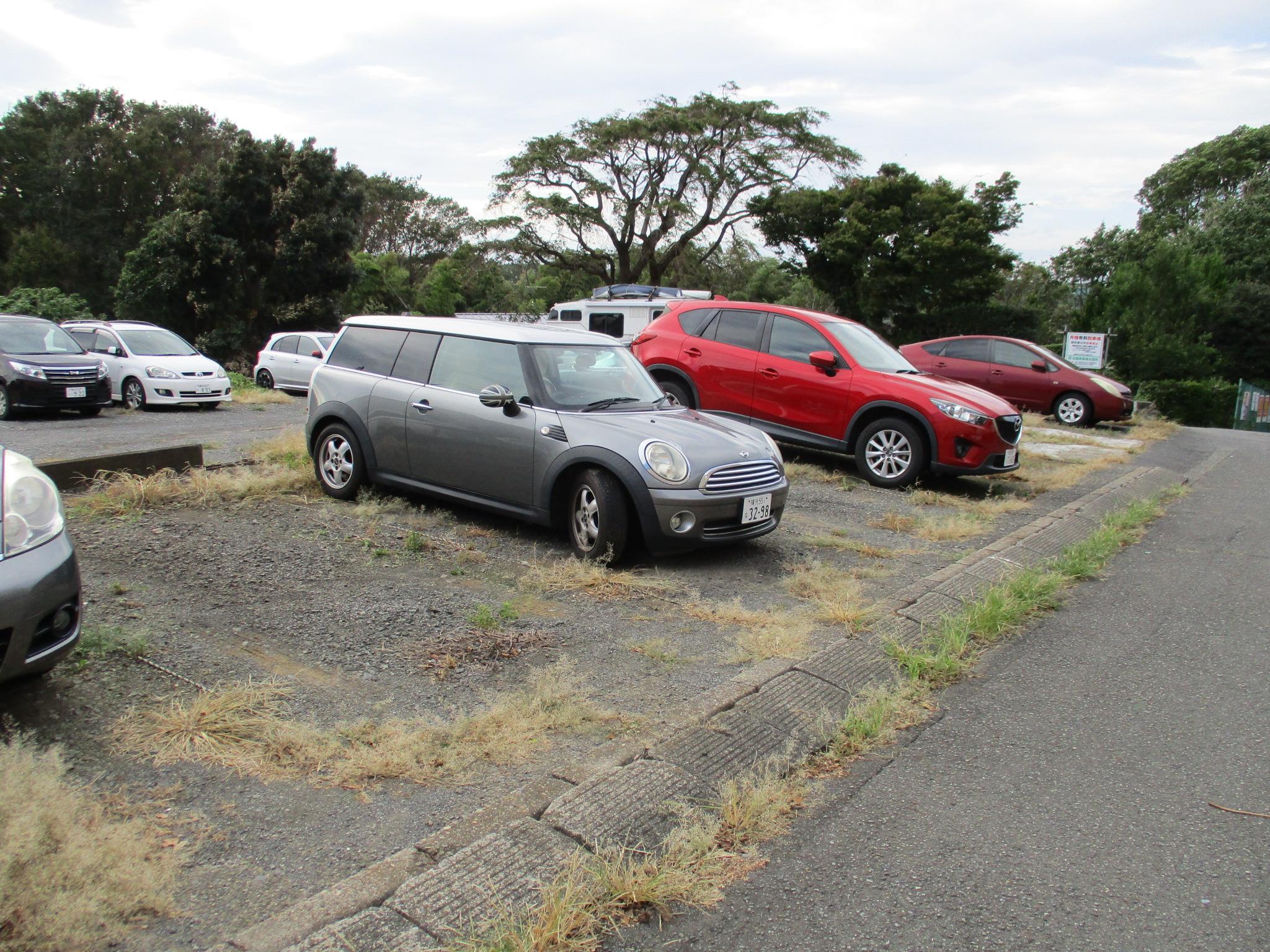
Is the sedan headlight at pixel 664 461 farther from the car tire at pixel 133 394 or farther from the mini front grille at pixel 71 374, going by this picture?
the car tire at pixel 133 394

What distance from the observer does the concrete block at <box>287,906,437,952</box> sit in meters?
Answer: 2.30

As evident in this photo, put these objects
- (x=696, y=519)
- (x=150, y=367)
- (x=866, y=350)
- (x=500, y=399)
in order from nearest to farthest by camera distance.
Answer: (x=696, y=519), (x=500, y=399), (x=866, y=350), (x=150, y=367)

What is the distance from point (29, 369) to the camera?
42.1 feet

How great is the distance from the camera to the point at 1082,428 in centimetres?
1623

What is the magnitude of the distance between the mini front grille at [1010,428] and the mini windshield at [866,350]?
1134 mm

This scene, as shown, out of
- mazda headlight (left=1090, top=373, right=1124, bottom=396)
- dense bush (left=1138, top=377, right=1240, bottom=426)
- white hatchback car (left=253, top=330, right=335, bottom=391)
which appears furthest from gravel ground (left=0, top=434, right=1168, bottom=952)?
dense bush (left=1138, top=377, right=1240, bottom=426)

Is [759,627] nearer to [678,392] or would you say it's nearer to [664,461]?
[664,461]

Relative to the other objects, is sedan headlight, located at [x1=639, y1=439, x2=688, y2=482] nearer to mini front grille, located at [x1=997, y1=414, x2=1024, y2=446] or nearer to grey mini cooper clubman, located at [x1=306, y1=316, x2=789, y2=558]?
grey mini cooper clubman, located at [x1=306, y1=316, x2=789, y2=558]

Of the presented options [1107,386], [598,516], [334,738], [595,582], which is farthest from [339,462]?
[1107,386]

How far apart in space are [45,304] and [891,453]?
28072 millimetres

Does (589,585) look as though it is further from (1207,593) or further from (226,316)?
(226,316)

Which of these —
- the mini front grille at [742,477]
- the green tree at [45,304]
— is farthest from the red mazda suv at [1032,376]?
the green tree at [45,304]

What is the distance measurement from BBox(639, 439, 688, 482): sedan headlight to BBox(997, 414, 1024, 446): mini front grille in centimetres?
455

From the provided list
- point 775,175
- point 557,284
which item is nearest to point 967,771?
point 775,175
